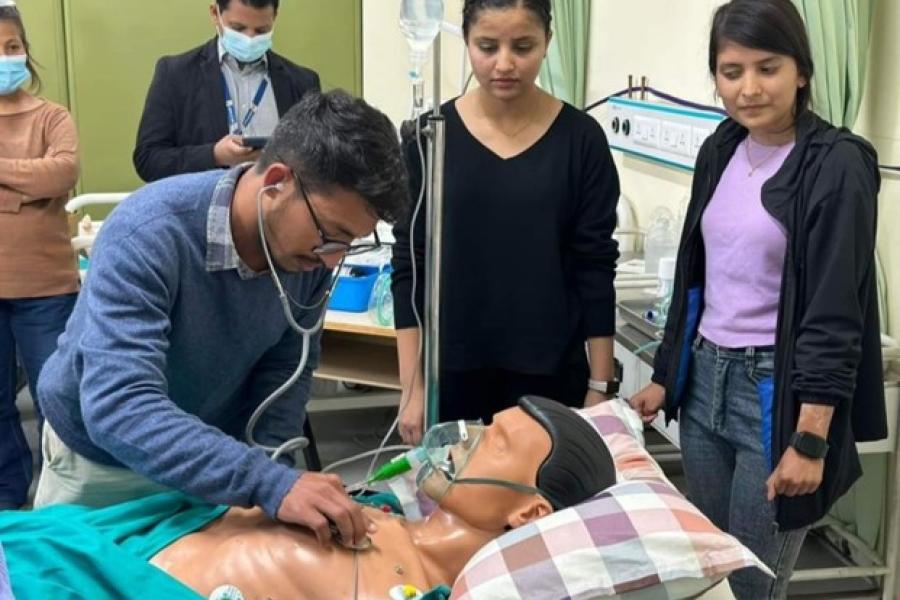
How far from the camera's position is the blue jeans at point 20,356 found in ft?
8.91

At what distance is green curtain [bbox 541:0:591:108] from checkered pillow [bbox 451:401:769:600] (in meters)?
2.67

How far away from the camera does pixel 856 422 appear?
1.71 metres

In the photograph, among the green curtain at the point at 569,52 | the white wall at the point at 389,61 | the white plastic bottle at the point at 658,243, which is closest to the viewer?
the white plastic bottle at the point at 658,243

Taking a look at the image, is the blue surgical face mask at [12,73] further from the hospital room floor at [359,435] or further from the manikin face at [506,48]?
the manikin face at [506,48]

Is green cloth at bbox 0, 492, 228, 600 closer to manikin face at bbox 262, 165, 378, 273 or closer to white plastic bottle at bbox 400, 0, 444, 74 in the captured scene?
manikin face at bbox 262, 165, 378, 273

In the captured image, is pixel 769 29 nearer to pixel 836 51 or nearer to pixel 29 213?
pixel 836 51

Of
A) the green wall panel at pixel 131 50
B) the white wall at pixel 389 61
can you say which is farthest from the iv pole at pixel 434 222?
the green wall panel at pixel 131 50

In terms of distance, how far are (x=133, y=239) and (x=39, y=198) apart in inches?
59.9

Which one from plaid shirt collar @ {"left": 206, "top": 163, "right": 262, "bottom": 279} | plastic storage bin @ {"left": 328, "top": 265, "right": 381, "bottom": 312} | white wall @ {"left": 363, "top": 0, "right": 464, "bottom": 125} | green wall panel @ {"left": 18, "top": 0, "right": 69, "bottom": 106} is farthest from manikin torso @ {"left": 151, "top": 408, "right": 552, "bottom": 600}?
green wall panel @ {"left": 18, "top": 0, "right": 69, "bottom": 106}

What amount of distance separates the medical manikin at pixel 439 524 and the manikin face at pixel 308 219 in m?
0.37

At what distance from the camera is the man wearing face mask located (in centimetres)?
257

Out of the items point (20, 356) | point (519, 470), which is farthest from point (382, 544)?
point (20, 356)

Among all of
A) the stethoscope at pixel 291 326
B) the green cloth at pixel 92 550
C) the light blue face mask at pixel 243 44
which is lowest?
the green cloth at pixel 92 550

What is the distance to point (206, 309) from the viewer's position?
1.41 meters
